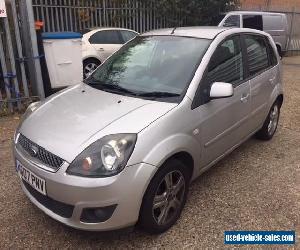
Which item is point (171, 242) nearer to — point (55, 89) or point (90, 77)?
point (90, 77)

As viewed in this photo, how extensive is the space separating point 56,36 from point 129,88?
3852 mm

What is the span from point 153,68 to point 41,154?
4.83 feet

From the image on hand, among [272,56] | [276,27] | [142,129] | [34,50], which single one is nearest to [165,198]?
[142,129]

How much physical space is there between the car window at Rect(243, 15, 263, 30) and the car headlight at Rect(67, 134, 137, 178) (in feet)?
36.7

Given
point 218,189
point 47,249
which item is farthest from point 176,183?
point 47,249

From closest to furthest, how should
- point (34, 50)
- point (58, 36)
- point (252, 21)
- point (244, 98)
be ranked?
1. point (244, 98)
2. point (34, 50)
3. point (58, 36)
4. point (252, 21)

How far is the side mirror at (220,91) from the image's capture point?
3172 mm

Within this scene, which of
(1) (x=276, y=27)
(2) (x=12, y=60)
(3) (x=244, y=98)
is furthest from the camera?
(1) (x=276, y=27)

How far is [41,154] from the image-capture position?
2695mm

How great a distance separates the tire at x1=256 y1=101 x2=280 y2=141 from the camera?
496cm

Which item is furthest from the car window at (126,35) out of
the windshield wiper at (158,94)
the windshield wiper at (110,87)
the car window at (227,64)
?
the windshield wiper at (158,94)

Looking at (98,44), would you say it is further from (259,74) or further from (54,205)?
(54,205)

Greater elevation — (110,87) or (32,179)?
(110,87)

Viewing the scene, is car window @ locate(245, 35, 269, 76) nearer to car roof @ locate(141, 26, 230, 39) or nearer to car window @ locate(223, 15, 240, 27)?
car roof @ locate(141, 26, 230, 39)
